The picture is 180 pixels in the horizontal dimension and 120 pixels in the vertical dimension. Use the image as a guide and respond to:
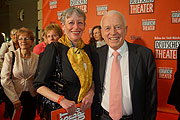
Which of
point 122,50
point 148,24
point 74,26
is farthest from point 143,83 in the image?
point 148,24

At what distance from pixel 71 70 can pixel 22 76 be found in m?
1.18

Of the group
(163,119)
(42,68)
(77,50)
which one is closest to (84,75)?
(77,50)

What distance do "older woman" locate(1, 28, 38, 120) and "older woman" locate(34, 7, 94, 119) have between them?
0.94 meters

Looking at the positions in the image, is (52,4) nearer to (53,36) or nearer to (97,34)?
(97,34)

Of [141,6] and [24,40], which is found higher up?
[141,6]

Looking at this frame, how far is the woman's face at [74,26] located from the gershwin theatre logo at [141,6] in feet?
10.2

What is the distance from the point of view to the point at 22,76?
90.8 inches

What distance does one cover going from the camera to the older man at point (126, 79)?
148 centimetres

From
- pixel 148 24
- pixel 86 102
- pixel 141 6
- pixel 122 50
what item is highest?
pixel 141 6

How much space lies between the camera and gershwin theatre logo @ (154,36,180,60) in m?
3.91

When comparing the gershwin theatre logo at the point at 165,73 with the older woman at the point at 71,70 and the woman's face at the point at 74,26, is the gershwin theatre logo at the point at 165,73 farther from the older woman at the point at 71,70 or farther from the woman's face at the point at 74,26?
the woman's face at the point at 74,26

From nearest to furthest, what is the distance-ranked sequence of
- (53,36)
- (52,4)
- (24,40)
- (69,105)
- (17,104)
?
(69,105), (17,104), (24,40), (53,36), (52,4)

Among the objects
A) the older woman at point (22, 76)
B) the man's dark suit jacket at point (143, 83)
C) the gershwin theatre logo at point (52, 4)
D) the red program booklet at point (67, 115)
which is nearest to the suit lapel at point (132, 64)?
the man's dark suit jacket at point (143, 83)

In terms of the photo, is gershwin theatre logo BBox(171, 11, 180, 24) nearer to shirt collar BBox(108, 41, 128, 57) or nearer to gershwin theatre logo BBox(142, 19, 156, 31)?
gershwin theatre logo BBox(142, 19, 156, 31)
